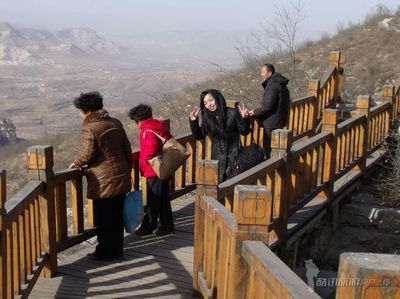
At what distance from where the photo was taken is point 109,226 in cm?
541

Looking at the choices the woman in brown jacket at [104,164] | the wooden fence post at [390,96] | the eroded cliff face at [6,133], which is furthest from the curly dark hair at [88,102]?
the eroded cliff face at [6,133]

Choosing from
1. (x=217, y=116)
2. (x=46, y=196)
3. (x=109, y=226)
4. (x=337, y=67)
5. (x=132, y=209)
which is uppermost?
(x=337, y=67)

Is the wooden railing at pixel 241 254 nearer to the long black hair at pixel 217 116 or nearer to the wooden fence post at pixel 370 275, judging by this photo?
the wooden fence post at pixel 370 275

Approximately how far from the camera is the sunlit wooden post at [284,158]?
5238 millimetres

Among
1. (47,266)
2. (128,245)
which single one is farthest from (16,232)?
(128,245)

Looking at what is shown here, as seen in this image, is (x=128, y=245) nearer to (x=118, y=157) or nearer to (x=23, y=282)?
(x=118, y=157)

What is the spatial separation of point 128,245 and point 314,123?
219 inches

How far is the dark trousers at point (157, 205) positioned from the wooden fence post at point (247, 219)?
2765 mm

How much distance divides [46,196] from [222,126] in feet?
6.63

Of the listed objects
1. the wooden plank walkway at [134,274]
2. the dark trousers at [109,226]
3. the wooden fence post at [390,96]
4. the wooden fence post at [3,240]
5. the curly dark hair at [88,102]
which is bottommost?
the wooden plank walkway at [134,274]

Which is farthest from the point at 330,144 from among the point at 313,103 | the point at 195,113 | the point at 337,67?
the point at 337,67

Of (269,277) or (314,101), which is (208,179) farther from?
(314,101)

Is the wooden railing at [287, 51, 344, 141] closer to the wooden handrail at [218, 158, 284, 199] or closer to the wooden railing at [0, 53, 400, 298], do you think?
the wooden railing at [0, 53, 400, 298]

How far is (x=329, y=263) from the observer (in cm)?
825
